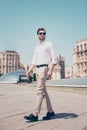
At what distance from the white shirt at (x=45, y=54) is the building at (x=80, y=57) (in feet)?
460

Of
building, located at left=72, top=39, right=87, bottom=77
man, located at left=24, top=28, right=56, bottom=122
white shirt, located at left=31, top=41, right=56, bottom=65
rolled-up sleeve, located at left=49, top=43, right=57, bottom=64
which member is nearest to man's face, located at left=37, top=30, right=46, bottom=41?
man, located at left=24, top=28, right=56, bottom=122

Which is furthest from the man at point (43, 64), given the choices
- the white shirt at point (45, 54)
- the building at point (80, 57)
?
the building at point (80, 57)

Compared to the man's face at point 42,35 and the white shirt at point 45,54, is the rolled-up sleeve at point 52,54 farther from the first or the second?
the man's face at point 42,35

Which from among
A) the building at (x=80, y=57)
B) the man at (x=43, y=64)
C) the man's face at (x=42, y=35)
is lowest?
the man at (x=43, y=64)

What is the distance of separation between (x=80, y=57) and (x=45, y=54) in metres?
151

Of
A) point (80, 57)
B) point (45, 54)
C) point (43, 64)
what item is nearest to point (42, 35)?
point (45, 54)

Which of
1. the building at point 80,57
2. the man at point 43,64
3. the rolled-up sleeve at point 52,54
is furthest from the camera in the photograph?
the building at point 80,57

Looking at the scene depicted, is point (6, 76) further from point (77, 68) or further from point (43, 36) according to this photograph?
point (43, 36)

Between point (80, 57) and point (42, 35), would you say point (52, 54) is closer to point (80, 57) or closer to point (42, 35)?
point (42, 35)

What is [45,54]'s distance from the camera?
177 inches

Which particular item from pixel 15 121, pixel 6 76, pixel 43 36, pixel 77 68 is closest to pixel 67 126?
pixel 15 121

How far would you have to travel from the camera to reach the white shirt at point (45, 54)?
175 inches

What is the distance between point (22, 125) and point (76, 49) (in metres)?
154

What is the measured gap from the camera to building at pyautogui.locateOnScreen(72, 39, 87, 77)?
479 ft
